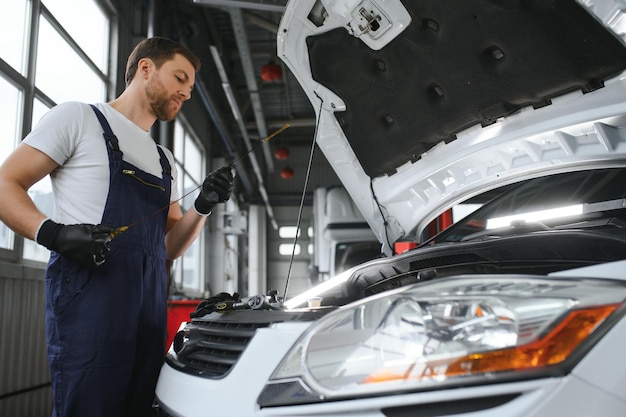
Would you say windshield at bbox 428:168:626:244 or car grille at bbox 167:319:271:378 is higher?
windshield at bbox 428:168:626:244

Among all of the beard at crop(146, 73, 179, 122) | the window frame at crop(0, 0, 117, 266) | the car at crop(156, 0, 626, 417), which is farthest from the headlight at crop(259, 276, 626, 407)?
the window frame at crop(0, 0, 117, 266)

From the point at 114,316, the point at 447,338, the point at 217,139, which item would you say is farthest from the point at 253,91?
the point at 447,338

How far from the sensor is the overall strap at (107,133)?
1.52 meters

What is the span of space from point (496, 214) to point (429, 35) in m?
0.71

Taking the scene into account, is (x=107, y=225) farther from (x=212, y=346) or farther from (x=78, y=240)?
(x=212, y=346)

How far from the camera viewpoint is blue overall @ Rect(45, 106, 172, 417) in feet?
4.23

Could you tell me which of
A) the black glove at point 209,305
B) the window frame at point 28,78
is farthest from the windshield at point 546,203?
the window frame at point 28,78

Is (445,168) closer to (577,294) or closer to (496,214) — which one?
(496,214)

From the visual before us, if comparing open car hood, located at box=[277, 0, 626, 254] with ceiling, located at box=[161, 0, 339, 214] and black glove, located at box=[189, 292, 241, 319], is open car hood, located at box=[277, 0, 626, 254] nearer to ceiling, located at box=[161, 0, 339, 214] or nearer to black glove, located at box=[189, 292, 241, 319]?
black glove, located at box=[189, 292, 241, 319]

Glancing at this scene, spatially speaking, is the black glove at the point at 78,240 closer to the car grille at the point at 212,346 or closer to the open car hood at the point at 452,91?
the car grille at the point at 212,346

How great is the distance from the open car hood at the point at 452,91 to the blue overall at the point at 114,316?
2.44 feet

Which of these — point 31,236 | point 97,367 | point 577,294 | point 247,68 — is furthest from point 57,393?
point 247,68

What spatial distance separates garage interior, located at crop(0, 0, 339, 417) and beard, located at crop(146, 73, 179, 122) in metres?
0.32

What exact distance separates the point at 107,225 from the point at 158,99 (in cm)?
54
